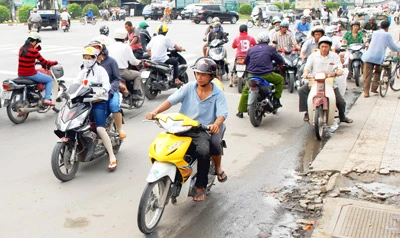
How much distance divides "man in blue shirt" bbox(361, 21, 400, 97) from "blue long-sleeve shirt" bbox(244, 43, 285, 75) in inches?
120

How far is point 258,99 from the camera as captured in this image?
8.91 meters

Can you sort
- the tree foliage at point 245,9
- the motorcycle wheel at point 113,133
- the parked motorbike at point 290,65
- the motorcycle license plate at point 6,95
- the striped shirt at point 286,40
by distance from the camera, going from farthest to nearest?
the tree foliage at point 245,9
the striped shirt at point 286,40
the parked motorbike at point 290,65
the motorcycle license plate at point 6,95
the motorcycle wheel at point 113,133

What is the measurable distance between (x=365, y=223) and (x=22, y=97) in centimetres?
655

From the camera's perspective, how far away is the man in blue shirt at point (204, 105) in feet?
16.6

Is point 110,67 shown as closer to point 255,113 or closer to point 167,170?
point 255,113

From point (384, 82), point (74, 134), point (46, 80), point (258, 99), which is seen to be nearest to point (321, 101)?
point (258, 99)

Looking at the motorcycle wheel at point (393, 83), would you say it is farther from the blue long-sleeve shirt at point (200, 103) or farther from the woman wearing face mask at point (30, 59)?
the woman wearing face mask at point (30, 59)

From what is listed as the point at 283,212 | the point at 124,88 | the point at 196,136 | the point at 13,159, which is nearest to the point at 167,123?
the point at 196,136

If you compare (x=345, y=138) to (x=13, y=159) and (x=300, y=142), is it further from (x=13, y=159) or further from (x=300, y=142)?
(x=13, y=159)

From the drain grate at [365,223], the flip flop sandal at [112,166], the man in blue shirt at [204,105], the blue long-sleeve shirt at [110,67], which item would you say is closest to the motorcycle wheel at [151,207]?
the man in blue shirt at [204,105]

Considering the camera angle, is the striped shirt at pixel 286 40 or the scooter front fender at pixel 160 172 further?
the striped shirt at pixel 286 40

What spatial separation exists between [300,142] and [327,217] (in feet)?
10.7

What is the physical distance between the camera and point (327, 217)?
4918mm

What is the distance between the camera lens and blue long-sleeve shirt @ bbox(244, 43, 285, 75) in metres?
8.96
